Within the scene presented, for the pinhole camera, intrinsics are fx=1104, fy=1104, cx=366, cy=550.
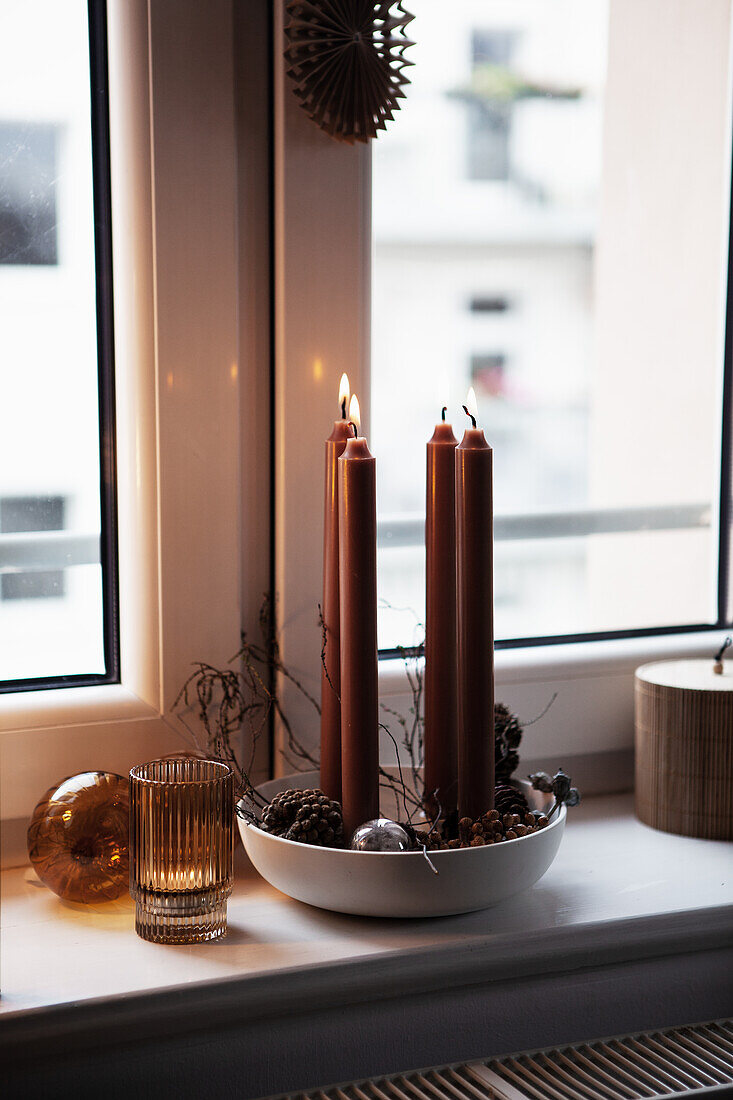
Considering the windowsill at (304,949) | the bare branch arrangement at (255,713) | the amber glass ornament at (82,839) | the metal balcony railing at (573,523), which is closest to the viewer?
the windowsill at (304,949)

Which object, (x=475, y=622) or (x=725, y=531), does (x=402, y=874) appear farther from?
(x=725, y=531)

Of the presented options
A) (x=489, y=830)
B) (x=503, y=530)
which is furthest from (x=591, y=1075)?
(x=503, y=530)

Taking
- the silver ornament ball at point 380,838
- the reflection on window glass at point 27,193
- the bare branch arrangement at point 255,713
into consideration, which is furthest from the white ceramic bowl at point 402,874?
the reflection on window glass at point 27,193

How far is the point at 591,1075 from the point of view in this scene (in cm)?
75

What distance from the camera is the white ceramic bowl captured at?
0.72 meters

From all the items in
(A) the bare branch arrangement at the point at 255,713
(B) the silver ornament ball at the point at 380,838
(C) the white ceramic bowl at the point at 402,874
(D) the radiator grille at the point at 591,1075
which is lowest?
(D) the radiator grille at the point at 591,1075

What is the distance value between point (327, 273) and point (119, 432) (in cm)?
21

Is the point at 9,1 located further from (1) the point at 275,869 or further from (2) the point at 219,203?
(1) the point at 275,869

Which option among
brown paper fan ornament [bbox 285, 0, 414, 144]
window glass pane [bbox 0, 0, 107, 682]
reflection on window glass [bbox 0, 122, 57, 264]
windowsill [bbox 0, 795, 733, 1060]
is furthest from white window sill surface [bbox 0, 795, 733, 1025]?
brown paper fan ornament [bbox 285, 0, 414, 144]

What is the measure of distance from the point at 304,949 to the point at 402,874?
0.09 metres

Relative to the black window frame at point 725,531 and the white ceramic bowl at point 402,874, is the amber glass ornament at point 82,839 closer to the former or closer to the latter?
the white ceramic bowl at point 402,874

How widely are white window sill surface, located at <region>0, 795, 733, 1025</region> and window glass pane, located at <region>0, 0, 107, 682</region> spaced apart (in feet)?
0.69

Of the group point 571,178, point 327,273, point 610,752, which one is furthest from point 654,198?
point 610,752

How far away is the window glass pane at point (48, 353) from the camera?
0.84m
